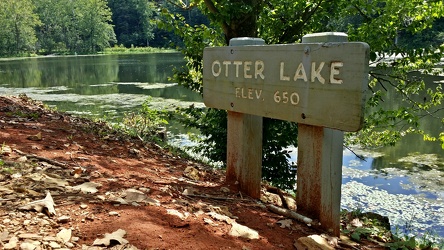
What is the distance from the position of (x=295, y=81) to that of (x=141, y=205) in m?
1.24

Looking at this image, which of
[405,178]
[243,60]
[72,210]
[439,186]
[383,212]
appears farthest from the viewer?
[405,178]

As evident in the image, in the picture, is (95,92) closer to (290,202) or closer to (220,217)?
(290,202)

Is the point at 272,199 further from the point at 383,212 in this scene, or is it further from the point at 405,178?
the point at 405,178

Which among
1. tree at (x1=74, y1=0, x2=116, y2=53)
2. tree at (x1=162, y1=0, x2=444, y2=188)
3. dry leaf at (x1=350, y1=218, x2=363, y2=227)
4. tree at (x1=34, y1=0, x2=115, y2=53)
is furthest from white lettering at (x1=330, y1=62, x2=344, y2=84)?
tree at (x1=34, y1=0, x2=115, y2=53)

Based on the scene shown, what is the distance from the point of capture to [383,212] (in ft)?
22.3

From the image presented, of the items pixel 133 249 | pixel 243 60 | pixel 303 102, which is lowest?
pixel 133 249

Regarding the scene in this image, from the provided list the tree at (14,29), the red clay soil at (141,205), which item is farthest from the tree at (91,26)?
A: the red clay soil at (141,205)

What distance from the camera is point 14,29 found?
55906 mm

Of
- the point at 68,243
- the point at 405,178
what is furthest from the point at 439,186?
the point at 68,243

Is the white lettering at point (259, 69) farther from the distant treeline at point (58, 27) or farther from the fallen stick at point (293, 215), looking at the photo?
the distant treeline at point (58, 27)

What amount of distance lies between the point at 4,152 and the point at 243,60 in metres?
1.99

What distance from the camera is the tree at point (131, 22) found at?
7381 centimetres

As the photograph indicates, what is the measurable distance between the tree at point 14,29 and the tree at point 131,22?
2062 cm

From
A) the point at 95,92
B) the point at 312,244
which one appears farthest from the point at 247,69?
the point at 95,92
